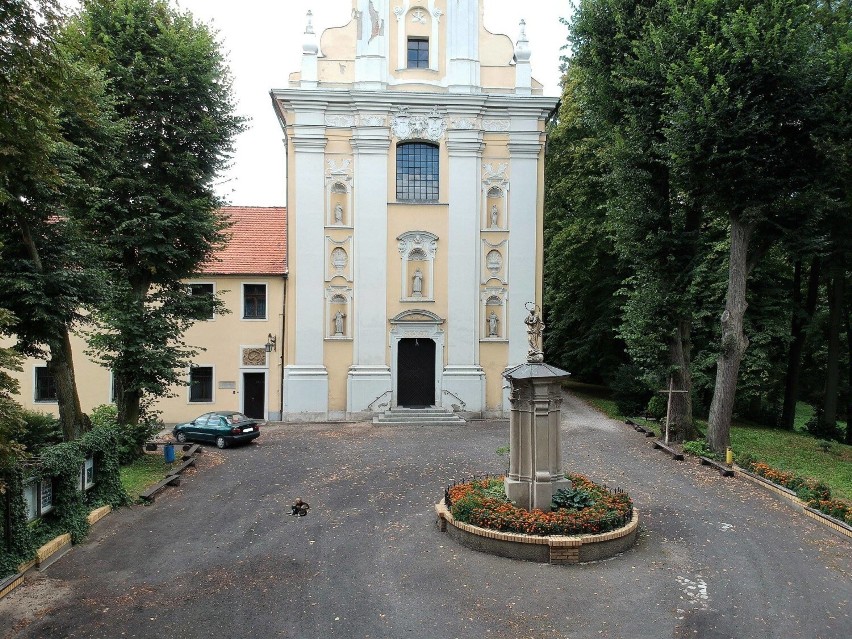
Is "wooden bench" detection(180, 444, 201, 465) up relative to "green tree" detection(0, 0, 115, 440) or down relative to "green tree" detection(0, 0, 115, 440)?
down

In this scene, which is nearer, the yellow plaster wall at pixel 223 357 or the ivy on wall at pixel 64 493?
the ivy on wall at pixel 64 493

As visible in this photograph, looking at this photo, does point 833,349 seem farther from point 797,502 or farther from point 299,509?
point 299,509

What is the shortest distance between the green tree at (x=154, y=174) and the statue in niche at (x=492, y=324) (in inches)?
485

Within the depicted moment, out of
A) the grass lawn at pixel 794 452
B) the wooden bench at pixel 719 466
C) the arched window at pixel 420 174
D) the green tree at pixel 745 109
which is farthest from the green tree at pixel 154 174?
the grass lawn at pixel 794 452

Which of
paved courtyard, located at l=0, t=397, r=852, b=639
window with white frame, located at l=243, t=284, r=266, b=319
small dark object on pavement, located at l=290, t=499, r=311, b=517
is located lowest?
paved courtyard, located at l=0, t=397, r=852, b=639

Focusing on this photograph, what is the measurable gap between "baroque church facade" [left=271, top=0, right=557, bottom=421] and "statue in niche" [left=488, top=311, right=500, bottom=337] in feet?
0.20

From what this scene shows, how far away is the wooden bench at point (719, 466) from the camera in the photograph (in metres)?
16.5

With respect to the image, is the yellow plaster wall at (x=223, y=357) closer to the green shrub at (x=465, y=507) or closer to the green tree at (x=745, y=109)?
the green shrub at (x=465, y=507)

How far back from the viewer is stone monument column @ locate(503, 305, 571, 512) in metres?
11.7

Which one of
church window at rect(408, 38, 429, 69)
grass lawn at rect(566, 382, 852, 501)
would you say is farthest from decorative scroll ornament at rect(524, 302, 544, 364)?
church window at rect(408, 38, 429, 69)

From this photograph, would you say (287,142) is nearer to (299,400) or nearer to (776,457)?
(299,400)

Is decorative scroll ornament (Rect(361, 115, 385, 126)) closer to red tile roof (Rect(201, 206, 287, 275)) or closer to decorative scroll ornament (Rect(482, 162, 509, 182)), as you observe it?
decorative scroll ornament (Rect(482, 162, 509, 182))

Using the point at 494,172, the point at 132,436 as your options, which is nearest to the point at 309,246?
the point at 494,172

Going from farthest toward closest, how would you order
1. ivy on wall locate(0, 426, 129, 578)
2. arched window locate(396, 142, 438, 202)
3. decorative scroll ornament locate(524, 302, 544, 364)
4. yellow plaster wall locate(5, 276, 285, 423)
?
arched window locate(396, 142, 438, 202) → yellow plaster wall locate(5, 276, 285, 423) → decorative scroll ornament locate(524, 302, 544, 364) → ivy on wall locate(0, 426, 129, 578)
